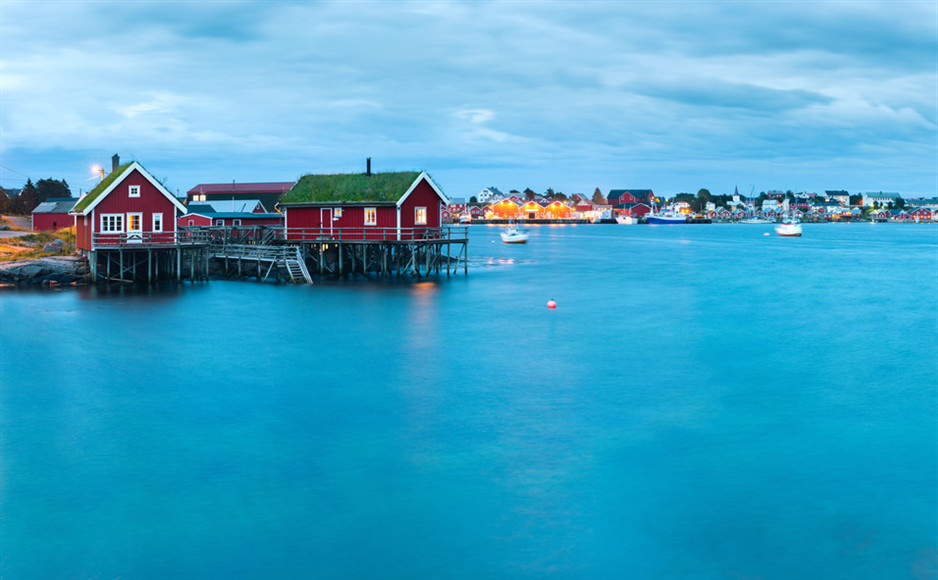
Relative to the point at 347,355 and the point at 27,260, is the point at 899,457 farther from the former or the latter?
the point at 27,260

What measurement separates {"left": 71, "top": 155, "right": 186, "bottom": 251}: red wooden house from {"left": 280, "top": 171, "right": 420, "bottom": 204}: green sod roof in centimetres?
865

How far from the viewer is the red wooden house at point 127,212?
48.1 meters

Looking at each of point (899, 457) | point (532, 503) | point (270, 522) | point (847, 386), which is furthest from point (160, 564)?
point (847, 386)

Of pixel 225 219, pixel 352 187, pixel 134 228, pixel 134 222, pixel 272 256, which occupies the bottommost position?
pixel 272 256

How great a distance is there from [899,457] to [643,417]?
6.49 m

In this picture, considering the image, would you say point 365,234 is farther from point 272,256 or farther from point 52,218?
point 52,218

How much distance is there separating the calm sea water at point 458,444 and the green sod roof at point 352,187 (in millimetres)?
13705

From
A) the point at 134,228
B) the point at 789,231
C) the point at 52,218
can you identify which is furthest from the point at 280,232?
the point at 789,231

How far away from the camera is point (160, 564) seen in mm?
13781

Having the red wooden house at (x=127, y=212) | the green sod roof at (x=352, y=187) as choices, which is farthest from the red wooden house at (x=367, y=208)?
the red wooden house at (x=127, y=212)

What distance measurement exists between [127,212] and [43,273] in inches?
299

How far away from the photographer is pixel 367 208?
5438 cm

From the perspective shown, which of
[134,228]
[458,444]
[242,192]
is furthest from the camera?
[242,192]

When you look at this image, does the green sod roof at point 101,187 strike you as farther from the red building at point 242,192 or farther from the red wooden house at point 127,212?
the red building at point 242,192
